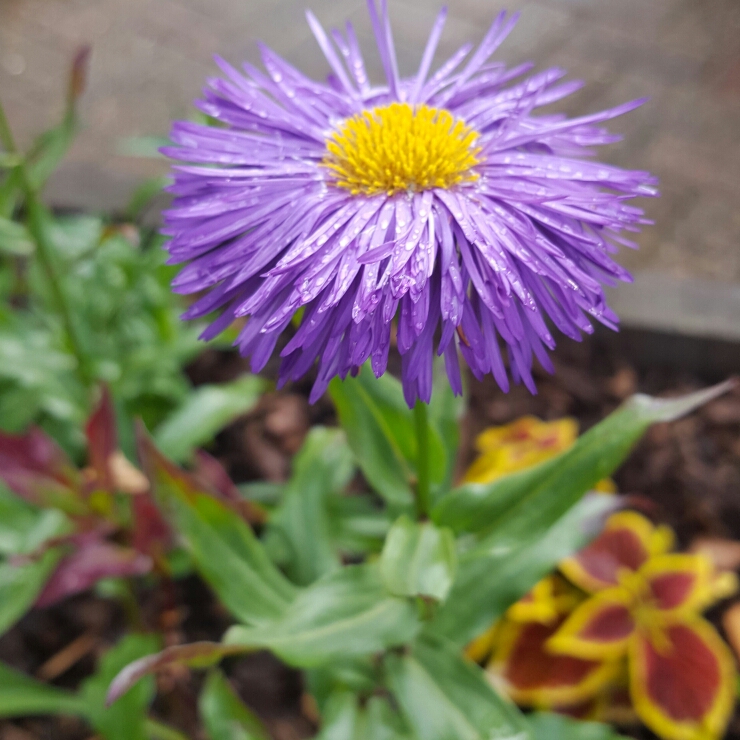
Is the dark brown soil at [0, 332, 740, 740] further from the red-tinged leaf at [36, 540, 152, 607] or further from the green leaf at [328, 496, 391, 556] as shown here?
the green leaf at [328, 496, 391, 556]

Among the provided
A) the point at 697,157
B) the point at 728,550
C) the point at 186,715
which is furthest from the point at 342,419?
the point at 697,157

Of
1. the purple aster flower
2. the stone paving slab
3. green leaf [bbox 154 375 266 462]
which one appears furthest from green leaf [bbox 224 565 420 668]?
the stone paving slab

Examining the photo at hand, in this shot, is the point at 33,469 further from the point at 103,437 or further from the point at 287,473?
the point at 287,473

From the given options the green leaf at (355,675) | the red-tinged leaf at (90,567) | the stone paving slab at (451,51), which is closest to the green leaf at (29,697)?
the red-tinged leaf at (90,567)

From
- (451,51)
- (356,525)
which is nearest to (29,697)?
(356,525)

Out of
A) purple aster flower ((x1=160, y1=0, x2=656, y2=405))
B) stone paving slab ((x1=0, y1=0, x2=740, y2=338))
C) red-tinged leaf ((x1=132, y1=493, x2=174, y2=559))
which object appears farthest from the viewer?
stone paving slab ((x1=0, y1=0, x2=740, y2=338))

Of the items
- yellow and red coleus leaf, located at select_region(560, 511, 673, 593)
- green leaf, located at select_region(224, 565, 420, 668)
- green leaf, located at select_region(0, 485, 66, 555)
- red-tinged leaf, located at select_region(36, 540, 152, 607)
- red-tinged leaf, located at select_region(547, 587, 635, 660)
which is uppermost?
green leaf, located at select_region(0, 485, 66, 555)

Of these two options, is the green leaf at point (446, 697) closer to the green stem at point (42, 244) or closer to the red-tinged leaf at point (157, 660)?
the red-tinged leaf at point (157, 660)
